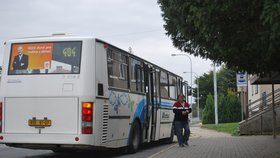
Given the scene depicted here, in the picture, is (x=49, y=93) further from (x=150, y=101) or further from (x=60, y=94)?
(x=150, y=101)

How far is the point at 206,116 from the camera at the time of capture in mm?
57594

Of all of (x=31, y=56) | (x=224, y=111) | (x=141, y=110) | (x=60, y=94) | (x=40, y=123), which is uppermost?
(x=31, y=56)

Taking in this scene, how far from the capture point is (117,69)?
570 inches

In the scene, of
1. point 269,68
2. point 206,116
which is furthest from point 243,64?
point 206,116

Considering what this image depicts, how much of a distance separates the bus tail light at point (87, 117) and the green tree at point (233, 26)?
3101 mm

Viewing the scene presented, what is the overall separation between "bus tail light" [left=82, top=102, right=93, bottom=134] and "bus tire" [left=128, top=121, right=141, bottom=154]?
3358 mm

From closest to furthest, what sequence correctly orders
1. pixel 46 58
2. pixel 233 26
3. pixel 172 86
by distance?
pixel 233 26
pixel 46 58
pixel 172 86

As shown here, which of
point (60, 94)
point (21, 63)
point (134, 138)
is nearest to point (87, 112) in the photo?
point (60, 94)

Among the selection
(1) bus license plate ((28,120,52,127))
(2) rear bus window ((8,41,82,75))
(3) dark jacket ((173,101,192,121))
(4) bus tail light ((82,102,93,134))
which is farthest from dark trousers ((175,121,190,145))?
(1) bus license plate ((28,120,52,127))

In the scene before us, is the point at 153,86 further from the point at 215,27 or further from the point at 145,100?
the point at 215,27

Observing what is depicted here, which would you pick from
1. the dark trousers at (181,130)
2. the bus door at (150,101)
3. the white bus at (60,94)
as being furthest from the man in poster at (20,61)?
the dark trousers at (181,130)

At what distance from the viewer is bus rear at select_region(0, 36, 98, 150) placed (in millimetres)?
12406

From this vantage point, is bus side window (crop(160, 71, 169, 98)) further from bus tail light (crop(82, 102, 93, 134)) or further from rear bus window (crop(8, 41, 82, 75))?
bus tail light (crop(82, 102, 93, 134))

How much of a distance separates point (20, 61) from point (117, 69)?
9.15ft
